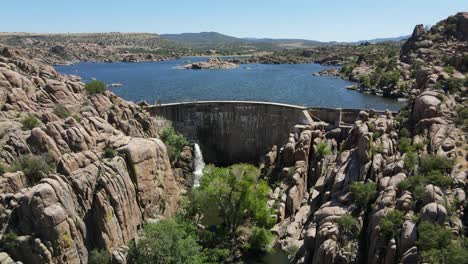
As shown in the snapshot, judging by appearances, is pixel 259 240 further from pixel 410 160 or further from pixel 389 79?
pixel 389 79

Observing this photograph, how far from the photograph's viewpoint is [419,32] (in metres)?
169

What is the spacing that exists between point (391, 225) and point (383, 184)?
7.48m

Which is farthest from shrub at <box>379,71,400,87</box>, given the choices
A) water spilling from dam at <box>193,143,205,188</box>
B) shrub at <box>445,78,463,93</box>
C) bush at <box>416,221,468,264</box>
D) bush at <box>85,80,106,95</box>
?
bush at <box>416,221,468,264</box>

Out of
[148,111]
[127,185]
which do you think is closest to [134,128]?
[148,111]

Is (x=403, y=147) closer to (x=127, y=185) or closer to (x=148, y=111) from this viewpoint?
(x=127, y=185)

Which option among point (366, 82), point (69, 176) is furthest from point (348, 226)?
point (366, 82)

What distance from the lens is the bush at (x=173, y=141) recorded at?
69562 mm

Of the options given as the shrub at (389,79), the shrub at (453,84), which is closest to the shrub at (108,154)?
the shrub at (453,84)

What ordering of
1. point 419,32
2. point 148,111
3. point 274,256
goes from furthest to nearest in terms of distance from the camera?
point 419,32 → point 148,111 → point 274,256

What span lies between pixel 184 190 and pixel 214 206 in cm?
1511

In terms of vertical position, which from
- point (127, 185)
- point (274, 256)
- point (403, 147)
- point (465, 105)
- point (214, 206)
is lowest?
point (274, 256)

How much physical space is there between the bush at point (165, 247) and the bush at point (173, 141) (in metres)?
27.6

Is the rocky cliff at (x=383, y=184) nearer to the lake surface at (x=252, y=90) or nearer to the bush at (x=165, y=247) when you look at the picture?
the bush at (x=165, y=247)

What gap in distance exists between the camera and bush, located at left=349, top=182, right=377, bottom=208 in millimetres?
42000
